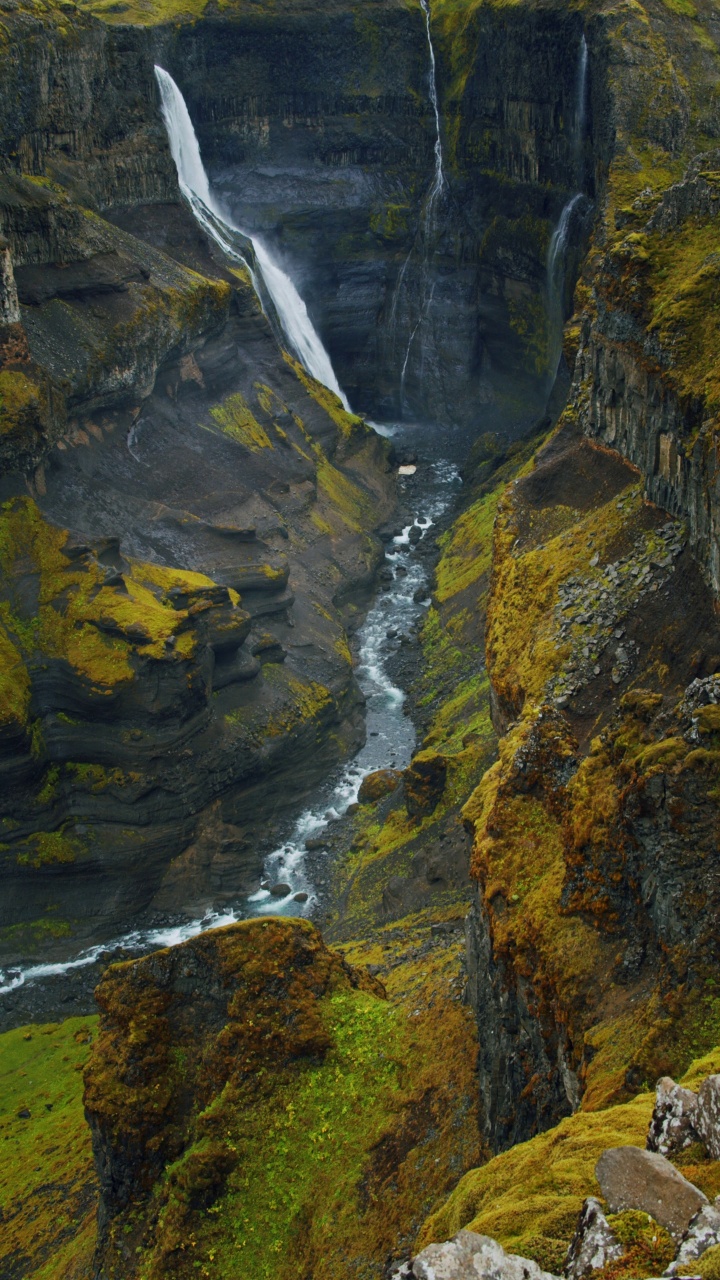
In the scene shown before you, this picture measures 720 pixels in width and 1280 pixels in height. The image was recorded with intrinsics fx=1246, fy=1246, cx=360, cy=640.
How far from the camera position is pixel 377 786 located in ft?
150

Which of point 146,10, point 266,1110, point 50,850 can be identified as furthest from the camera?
point 146,10

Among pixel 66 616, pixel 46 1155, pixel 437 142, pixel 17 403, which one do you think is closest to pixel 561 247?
pixel 437 142

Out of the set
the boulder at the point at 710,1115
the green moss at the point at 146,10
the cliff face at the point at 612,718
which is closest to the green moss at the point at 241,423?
the cliff face at the point at 612,718

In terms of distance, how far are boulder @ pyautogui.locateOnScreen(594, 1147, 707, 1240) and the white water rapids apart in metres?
18.6

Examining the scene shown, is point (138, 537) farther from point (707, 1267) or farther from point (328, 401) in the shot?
point (707, 1267)

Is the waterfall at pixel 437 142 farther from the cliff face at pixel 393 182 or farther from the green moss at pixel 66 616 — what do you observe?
the green moss at pixel 66 616

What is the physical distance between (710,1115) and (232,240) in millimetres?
60645

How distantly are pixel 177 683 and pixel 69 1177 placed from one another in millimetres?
18162

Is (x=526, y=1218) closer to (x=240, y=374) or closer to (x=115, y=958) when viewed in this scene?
(x=115, y=958)

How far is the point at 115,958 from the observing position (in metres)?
38.8

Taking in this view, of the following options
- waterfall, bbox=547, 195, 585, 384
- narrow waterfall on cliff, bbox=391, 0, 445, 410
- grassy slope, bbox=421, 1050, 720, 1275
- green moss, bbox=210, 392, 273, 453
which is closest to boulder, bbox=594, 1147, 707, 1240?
grassy slope, bbox=421, 1050, 720, 1275

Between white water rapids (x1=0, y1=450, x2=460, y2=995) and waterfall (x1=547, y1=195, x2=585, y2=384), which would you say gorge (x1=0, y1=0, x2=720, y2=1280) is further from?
waterfall (x1=547, y1=195, x2=585, y2=384)

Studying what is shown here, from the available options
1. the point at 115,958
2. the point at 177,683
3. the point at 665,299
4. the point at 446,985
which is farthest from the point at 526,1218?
the point at 177,683

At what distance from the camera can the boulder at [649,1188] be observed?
10.5 metres
